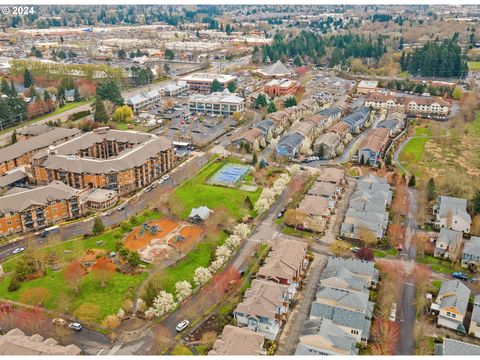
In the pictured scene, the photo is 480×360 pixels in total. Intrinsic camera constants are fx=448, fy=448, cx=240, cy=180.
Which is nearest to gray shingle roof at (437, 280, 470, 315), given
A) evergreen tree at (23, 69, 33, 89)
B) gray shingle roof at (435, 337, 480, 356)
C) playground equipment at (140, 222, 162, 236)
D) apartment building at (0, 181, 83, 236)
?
gray shingle roof at (435, 337, 480, 356)

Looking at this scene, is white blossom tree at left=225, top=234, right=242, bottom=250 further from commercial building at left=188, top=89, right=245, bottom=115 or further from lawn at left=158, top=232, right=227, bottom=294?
commercial building at left=188, top=89, right=245, bottom=115

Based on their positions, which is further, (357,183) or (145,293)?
(357,183)

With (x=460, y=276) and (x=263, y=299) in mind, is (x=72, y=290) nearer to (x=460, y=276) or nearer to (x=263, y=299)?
(x=263, y=299)

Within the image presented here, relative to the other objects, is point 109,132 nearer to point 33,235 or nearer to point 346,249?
point 33,235

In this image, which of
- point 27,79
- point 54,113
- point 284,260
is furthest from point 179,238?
point 27,79

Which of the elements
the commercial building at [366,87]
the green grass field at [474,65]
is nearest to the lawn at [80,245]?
the commercial building at [366,87]

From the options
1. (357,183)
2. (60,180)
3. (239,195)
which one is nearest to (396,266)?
(357,183)

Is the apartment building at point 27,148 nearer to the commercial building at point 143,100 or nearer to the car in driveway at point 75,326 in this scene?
the commercial building at point 143,100
